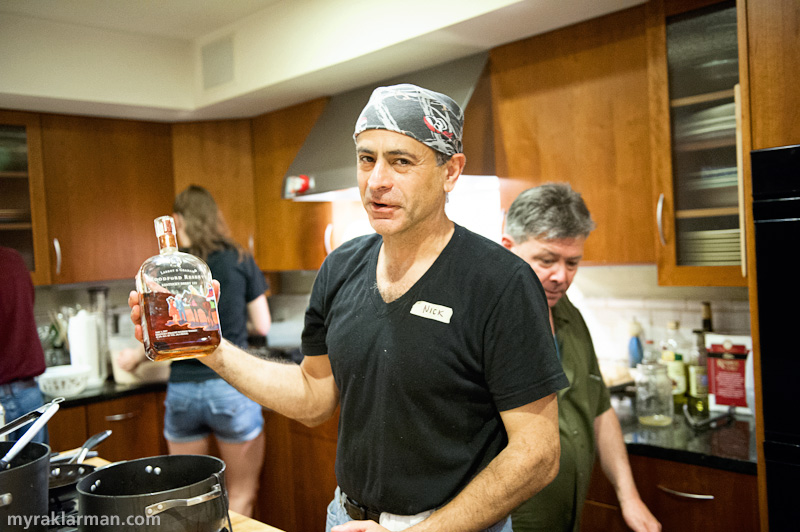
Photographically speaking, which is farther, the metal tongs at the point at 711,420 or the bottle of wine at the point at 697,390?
the bottle of wine at the point at 697,390

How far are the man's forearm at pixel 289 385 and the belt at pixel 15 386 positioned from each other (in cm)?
171

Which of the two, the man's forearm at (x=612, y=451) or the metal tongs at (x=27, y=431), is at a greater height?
the metal tongs at (x=27, y=431)

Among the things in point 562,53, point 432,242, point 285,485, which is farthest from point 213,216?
point 432,242

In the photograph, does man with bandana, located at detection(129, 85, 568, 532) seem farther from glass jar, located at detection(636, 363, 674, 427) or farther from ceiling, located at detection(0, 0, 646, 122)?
ceiling, located at detection(0, 0, 646, 122)

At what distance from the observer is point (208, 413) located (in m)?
2.83

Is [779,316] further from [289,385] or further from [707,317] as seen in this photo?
[289,385]

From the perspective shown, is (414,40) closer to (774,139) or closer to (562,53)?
(562,53)

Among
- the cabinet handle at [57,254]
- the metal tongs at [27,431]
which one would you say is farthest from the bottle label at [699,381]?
the cabinet handle at [57,254]

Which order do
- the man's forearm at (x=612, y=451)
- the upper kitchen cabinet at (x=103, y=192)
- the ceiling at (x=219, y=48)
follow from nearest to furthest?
the man's forearm at (x=612, y=451) → the ceiling at (x=219, y=48) → the upper kitchen cabinet at (x=103, y=192)

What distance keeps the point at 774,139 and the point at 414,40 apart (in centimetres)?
141

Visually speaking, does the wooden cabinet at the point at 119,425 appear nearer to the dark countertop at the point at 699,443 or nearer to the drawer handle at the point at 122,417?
the drawer handle at the point at 122,417

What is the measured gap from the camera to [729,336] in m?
2.31

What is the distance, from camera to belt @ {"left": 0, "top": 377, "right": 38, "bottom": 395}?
2.66 metres

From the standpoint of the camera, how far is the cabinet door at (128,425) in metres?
3.21
